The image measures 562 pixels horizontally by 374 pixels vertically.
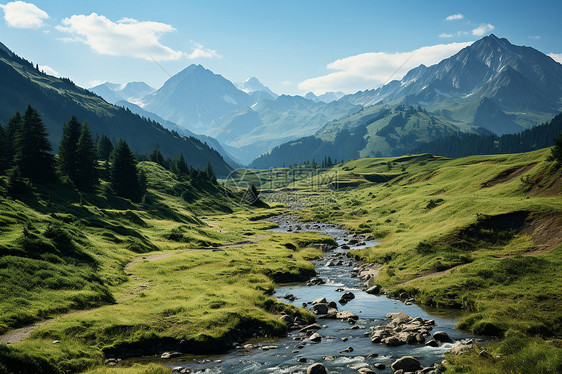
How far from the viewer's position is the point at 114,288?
3750 centimetres

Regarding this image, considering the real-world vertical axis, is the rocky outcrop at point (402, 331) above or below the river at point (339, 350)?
above

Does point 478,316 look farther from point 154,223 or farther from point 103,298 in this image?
point 154,223

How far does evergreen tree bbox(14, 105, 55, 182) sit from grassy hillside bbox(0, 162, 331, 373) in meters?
7.96

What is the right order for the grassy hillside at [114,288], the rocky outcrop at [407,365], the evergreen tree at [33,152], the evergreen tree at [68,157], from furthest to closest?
the evergreen tree at [68,157]
the evergreen tree at [33,152]
the grassy hillside at [114,288]
the rocky outcrop at [407,365]

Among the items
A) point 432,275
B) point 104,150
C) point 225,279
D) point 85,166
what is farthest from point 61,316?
point 104,150

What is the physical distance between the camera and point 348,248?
2653 inches

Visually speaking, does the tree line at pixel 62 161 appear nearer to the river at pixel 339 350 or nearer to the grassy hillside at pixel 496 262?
the river at pixel 339 350

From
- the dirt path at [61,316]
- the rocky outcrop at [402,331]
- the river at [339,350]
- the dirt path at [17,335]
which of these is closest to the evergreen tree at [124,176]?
the dirt path at [61,316]

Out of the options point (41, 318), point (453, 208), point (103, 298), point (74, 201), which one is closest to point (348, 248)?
point (453, 208)

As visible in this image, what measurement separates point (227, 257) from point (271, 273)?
9.41m

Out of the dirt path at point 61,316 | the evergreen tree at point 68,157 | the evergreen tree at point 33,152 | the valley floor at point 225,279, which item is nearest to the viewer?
the dirt path at point 61,316

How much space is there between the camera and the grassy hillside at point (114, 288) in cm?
2475

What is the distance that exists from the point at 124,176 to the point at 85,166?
13111 millimetres

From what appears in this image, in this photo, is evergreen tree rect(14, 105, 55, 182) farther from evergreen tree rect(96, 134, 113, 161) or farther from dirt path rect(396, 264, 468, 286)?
evergreen tree rect(96, 134, 113, 161)
